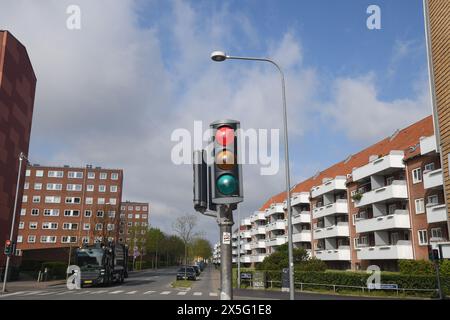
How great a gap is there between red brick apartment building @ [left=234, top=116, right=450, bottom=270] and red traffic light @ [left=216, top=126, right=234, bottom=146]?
19.9 meters

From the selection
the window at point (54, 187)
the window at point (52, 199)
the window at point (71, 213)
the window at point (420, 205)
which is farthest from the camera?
the window at point (54, 187)

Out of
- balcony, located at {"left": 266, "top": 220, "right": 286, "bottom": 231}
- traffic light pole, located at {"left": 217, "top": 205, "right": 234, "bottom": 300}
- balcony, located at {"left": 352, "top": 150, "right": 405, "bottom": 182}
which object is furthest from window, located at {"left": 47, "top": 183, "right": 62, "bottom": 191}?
traffic light pole, located at {"left": 217, "top": 205, "right": 234, "bottom": 300}

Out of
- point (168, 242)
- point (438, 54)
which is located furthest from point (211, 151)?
point (168, 242)

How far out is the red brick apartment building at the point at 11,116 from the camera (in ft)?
128

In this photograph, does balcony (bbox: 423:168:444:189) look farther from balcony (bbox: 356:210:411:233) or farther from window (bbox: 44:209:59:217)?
window (bbox: 44:209:59:217)

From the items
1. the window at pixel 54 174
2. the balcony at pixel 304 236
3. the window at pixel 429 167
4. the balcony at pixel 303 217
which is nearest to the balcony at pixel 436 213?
the window at pixel 429 167

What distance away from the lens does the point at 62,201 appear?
9581 centimetres

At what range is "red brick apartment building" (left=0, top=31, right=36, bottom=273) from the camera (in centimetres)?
3906

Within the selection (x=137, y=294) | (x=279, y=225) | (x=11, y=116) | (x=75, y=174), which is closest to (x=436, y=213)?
(x=137, y=294)

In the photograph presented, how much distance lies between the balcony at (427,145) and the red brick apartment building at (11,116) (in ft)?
Answer: 120

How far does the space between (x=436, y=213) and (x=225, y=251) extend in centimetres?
3077

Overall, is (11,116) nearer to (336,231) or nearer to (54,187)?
(336,231)

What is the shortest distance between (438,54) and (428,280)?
16.5m

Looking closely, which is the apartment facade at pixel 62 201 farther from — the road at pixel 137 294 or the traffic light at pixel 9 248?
the road at pixel 137 294
